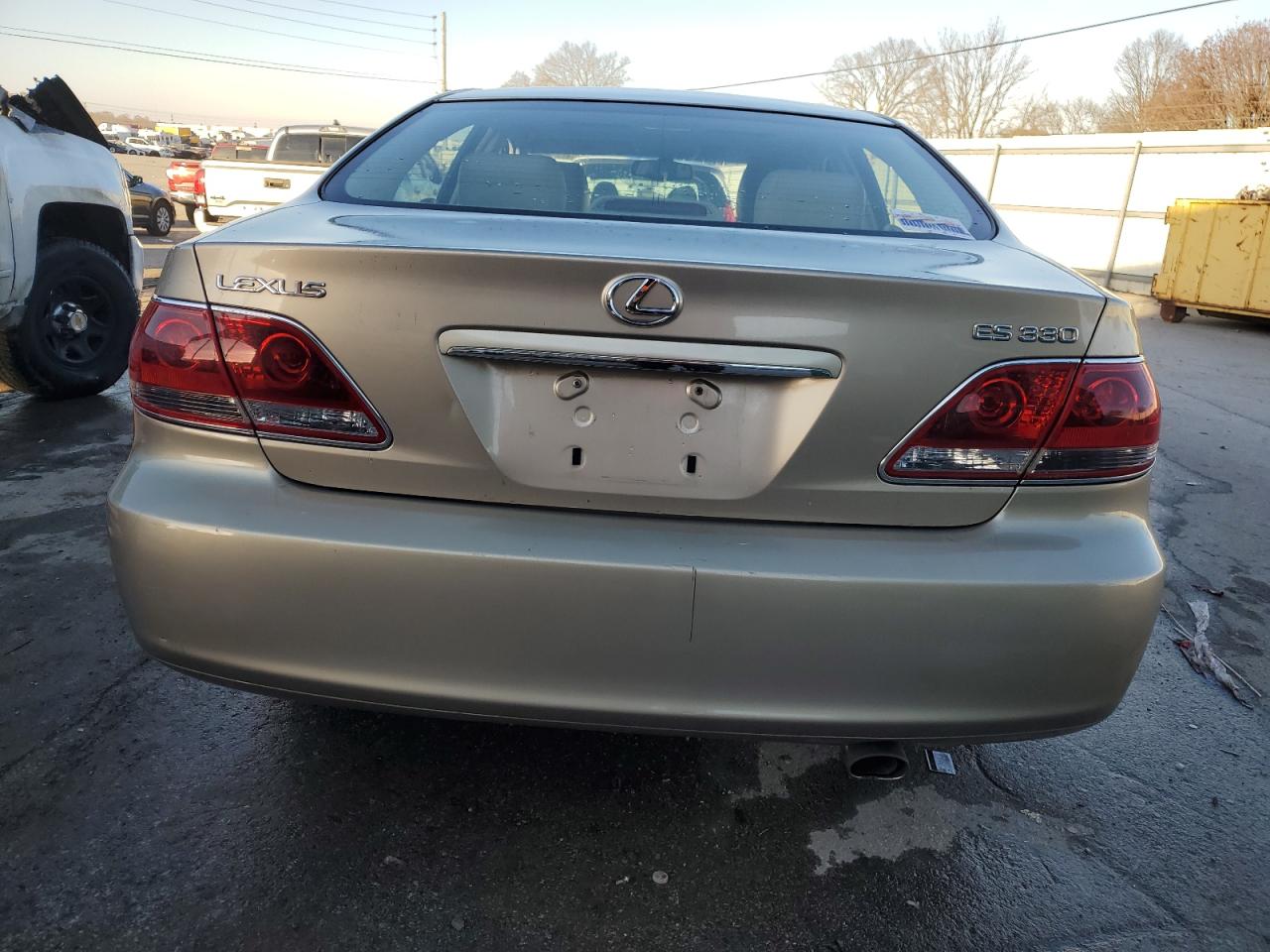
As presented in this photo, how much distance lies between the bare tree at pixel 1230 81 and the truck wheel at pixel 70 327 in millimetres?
36819

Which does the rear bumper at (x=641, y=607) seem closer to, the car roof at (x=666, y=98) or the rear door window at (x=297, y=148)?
the car roof at (x=666, y=98)

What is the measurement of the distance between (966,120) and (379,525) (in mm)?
55207

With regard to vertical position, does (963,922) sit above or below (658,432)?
below

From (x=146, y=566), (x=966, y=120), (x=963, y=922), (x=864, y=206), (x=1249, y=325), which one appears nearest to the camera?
(x=146, y=566)

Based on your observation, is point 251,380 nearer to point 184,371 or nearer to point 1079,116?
point 184,371

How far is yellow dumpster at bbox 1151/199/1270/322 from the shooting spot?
11.9 m

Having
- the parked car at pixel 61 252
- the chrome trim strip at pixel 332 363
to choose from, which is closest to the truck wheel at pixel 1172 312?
the parked car at pixel 61 252

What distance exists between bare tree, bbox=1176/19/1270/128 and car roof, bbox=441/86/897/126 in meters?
36.5

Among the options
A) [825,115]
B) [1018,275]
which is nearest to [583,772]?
[1018,275]

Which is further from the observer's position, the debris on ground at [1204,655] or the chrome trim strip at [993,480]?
the debris on ground at [1204,655]

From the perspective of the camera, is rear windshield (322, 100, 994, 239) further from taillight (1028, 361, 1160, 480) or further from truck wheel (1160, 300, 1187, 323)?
truck wheel (1160, 300, 1187, 323)

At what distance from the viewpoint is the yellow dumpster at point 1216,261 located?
39.1 feet

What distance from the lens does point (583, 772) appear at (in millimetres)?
2160

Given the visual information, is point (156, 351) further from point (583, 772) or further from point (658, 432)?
point (583, 772)
